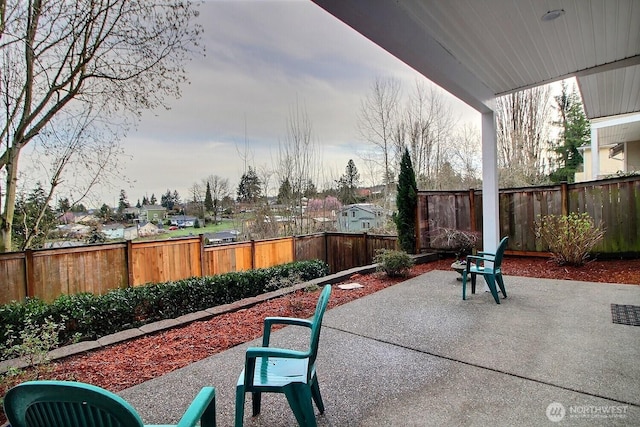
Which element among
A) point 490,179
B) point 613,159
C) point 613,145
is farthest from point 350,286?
point 613,159

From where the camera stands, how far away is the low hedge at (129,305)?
370 cm

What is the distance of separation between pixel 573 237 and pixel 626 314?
2.65 m

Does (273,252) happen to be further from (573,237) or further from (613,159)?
(613,159)

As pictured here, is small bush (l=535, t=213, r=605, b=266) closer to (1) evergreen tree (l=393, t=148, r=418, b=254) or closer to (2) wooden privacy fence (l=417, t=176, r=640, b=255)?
(2) wooden privacy fence (l=417, t=176, r=640, b=255)

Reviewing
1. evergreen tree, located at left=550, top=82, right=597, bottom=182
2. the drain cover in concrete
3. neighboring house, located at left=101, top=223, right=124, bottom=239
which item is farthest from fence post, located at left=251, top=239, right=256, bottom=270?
evergreen tree, located at left=550, top=82, right=597, bottom=182

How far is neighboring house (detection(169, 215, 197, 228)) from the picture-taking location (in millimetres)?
7180

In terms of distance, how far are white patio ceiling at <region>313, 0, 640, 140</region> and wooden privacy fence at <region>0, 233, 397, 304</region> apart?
5121mm

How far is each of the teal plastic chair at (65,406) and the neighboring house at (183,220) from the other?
6.59 meters

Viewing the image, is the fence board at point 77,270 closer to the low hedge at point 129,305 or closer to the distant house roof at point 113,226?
the distant house roof at point 113,226

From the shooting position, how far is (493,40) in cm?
322

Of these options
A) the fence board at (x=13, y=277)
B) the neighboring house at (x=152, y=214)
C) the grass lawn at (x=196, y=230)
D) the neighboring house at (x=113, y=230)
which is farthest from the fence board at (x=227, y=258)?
the fence board at (x=13, y=277)

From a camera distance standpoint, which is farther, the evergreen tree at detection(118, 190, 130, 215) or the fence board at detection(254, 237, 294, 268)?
the fence board at detection(254, 237, 294, 268)

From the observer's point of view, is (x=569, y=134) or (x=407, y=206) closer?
(x=407, y=206)

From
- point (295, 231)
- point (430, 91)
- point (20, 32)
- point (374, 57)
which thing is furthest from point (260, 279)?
point (430, 91)
